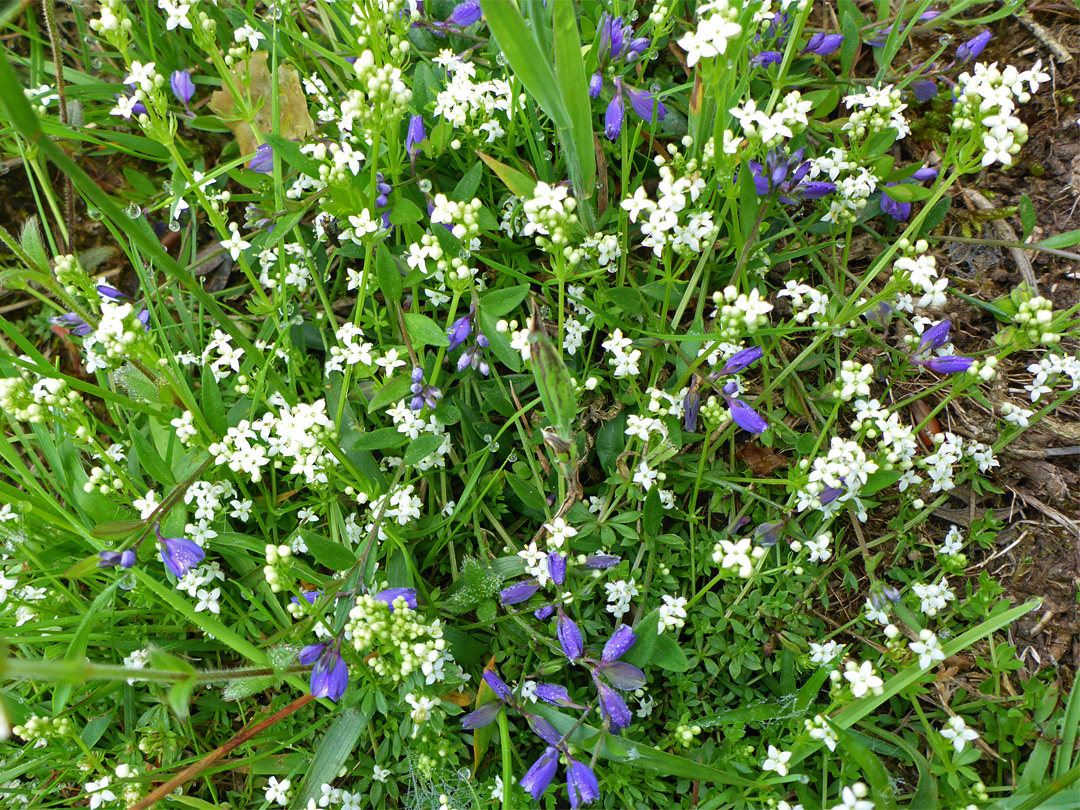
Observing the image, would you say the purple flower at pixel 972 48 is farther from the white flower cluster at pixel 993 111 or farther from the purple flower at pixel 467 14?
the purple flower at pixel 467 14

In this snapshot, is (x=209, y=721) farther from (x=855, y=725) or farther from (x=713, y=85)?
(x=713, y=85)

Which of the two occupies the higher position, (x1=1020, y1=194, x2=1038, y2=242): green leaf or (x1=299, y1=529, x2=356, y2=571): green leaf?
(x1=299, y1=529, x2=356, y2=571): green leaf

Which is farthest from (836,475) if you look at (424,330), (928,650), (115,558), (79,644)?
(79,644)

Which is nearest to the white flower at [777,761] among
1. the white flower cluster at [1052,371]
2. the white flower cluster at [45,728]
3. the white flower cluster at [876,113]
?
the white flower cluster at [1052,371]

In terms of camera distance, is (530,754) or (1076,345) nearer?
(530,754)

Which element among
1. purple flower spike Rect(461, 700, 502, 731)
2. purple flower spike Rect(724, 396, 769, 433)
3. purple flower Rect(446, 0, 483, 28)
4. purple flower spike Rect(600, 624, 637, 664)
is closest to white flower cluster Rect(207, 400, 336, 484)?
purple flower spike Rect(461, 700, 502, 731)

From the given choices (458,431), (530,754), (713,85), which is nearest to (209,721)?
(530,754)

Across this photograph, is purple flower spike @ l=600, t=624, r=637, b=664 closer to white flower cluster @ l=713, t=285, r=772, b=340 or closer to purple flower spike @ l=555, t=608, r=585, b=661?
purple flower spike @ l=555, t=608, r=585, b=661
